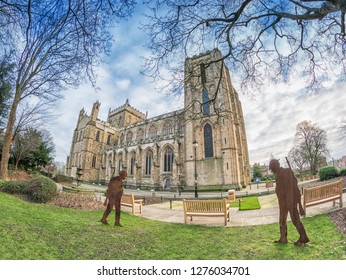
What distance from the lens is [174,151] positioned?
1069 inches

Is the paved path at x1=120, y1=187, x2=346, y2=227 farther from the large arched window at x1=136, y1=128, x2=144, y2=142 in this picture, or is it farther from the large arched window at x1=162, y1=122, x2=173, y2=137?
the large arched window at x1=136, y1=128, x2=144, y2=142

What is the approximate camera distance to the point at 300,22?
5676mm

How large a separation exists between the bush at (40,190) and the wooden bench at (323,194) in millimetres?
9707

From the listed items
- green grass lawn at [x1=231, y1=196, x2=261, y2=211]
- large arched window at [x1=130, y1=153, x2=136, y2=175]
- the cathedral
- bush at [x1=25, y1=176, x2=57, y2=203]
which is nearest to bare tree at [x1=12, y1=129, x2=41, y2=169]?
the cathedral

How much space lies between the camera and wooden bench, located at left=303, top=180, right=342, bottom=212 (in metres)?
5.40

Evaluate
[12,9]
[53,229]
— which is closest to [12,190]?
[53,229]

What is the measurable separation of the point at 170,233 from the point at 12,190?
7.72 meters

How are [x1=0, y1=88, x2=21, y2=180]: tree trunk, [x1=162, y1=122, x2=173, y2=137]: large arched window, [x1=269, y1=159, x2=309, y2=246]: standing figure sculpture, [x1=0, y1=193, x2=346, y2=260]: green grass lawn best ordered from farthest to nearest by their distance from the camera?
[x1=162, y1=122, x2=173, y2=137]: large arched window
[x1=0, y1=88, x2=21, y2=180]: tree trunk
[x1=269, y1=159, x2=309, y2=246]: standing figure sculpture
[x1=0, y1=193, x2=346, y2=260]: green grass lawn

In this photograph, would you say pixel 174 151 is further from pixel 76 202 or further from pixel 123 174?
pixel 123 174

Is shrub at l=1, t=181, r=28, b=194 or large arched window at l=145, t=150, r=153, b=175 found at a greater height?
large arched window at l=145, t=150, r=153, b=175

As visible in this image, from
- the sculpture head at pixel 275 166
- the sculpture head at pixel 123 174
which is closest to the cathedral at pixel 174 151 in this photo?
the sculpture head at pixel 123 174

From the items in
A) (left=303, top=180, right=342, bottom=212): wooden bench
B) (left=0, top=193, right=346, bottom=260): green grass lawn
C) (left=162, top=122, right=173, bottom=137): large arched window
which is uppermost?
(left=162, top=122, right=173, bottom=137): large arched window

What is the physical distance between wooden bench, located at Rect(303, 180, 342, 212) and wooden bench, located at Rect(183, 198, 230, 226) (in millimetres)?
2489

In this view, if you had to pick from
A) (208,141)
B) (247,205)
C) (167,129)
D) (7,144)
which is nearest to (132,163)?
(167,129)
